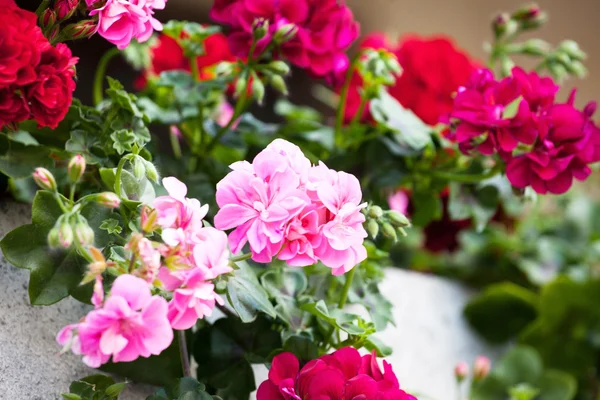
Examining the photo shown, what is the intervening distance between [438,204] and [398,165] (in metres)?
0.06

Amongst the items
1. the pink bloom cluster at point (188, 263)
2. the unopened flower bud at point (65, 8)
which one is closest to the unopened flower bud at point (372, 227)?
the pink bloom cluster at point (188, 263)

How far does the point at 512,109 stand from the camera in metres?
0.53

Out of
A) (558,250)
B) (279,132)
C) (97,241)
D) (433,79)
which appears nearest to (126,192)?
(97,241)

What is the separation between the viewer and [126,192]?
422mm

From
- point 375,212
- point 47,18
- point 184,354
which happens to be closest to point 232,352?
point 184,354

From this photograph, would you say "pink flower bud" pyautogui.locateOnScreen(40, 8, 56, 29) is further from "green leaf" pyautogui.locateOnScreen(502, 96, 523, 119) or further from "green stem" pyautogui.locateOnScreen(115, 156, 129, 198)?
"green leaf" pyautogui.locateOnScreen(502, 96, 523, 119)

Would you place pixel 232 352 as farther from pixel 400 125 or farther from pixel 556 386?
pixel 556 386

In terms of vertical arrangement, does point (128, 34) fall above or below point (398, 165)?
above

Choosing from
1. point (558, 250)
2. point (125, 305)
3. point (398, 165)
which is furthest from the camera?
point (558, 250)

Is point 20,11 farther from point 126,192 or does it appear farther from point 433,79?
point 433,79

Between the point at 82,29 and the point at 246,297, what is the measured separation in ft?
0.65

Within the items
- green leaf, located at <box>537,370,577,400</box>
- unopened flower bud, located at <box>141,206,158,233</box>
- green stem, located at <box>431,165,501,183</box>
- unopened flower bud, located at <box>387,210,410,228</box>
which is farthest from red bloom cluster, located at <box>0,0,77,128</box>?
green leaf, located at <box>537,370,577,400</box>

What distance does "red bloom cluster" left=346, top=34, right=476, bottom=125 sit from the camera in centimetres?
75

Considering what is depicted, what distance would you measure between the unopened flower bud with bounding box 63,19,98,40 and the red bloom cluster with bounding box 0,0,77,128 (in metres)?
0.01
